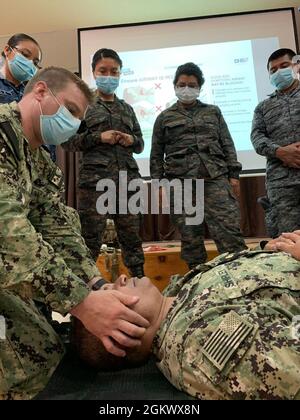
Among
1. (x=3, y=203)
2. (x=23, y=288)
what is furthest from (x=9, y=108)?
(x=23, y=288)

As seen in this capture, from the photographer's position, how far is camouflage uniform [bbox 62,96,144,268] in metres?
2.33

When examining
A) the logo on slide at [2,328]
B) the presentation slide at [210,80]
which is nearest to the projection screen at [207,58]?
the presentation slide at [210,80]

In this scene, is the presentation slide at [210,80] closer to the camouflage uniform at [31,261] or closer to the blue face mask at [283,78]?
the blue face mask at [283,78]

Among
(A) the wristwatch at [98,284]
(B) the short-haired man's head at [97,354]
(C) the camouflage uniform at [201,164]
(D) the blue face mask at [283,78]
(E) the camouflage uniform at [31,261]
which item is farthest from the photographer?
(D) the blue face mask at [283,78]

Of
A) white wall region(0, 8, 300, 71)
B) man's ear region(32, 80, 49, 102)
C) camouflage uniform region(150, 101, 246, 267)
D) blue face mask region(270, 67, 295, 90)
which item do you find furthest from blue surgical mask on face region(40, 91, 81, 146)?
white wall region(0, 8, 300, 71)

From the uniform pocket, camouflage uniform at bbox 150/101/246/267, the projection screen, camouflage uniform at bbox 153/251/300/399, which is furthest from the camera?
the projection screen

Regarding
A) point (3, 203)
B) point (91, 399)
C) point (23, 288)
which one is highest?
point (3, 203)

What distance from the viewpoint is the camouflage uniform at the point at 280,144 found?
242 cm

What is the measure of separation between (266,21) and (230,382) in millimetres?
4011

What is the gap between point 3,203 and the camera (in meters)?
1.10

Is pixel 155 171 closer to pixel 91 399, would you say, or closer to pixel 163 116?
pixel 163 116

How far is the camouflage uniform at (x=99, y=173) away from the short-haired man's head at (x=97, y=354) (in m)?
1.08

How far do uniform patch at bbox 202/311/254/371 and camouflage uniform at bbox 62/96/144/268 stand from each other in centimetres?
140

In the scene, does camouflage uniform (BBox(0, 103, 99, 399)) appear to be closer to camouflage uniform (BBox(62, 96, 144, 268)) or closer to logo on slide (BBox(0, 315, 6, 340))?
logo on slide (BBox(0, 315, 6, 340))
